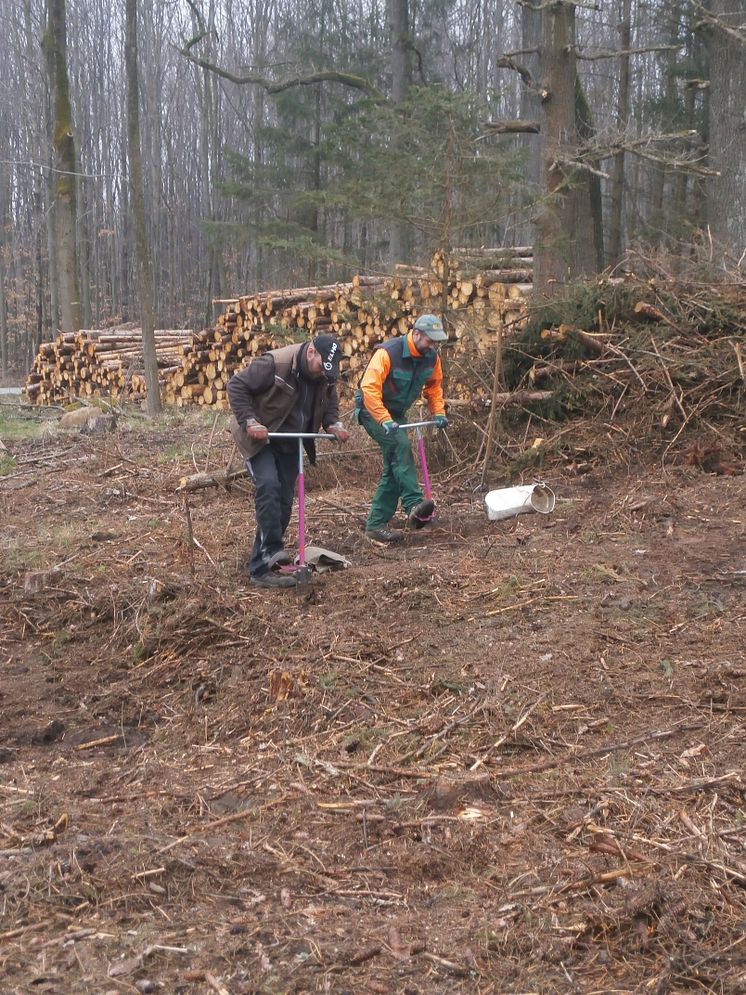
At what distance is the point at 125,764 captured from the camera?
482 cm

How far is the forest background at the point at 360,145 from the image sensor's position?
37.7ft

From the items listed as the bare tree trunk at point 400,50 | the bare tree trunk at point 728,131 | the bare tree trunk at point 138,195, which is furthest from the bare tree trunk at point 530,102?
the bare tree trunk at point 138,195

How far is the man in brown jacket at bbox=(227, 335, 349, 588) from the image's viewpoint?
6797mm

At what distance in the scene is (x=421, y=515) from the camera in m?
8.11

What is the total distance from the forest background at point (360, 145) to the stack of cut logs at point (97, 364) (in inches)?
54.6

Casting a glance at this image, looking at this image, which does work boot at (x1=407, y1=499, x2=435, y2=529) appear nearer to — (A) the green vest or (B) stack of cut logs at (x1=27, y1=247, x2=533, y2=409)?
(A) the green vest

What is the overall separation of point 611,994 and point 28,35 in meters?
33.4

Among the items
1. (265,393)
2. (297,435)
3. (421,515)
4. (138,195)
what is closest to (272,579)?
(297,435)

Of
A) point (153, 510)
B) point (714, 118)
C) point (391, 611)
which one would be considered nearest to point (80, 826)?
point (391, 611)

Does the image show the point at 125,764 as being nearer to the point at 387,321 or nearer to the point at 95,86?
the point at 387,321

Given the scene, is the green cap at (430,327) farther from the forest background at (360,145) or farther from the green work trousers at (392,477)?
the forest background at (360,145)

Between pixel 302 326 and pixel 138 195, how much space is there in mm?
2787

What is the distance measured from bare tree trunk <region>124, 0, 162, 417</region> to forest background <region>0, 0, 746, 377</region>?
0.45 feet

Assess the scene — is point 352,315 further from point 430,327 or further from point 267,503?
point 267,503
